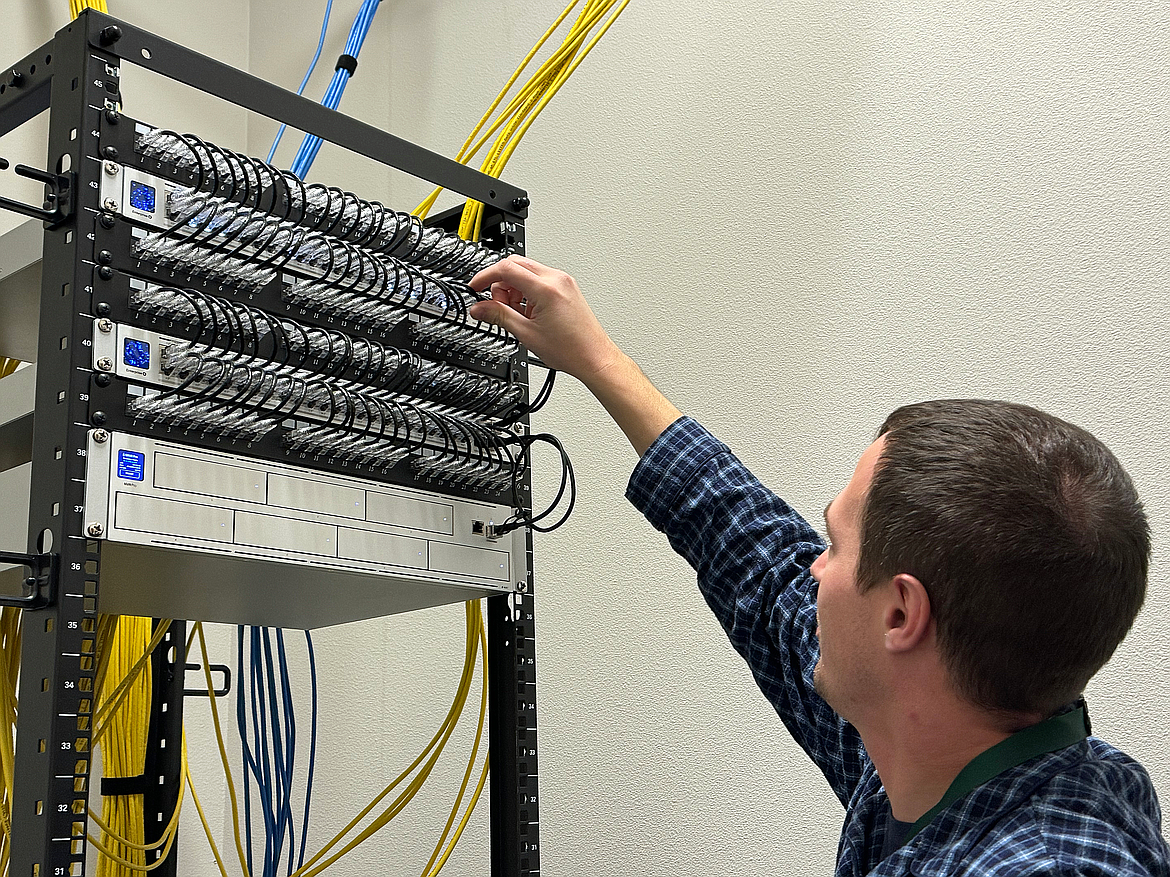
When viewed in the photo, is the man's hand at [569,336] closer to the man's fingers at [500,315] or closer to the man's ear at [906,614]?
the man's fingers at [500,315]

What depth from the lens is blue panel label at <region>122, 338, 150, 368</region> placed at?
1.03 meters

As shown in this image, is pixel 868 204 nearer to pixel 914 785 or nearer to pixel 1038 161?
pixel 1038 161

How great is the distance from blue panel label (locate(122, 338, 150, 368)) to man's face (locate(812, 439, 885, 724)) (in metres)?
0.61

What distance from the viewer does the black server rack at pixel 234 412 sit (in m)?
0.98

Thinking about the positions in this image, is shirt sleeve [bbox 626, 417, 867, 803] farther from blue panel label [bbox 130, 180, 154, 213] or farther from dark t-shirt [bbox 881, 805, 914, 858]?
blue panel label [bbox 130, 180, 154, 213]

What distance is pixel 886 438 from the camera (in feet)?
3.16

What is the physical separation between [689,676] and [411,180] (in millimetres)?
Result: 1168

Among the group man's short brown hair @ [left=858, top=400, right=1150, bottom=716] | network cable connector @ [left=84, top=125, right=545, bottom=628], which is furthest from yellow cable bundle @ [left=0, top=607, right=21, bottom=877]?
man's short brown hair @ [left=858, top=400, right=1150, bottom=716]

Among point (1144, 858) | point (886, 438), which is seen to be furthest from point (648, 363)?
point (1144, 858)

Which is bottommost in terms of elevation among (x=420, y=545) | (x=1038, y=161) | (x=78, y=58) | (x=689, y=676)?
(x=689, y=676)

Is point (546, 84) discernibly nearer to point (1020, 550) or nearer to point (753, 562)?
point (753, 562)

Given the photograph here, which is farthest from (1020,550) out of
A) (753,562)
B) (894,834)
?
(753,562)

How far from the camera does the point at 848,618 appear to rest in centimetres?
95

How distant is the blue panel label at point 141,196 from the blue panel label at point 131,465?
0.73 ft
